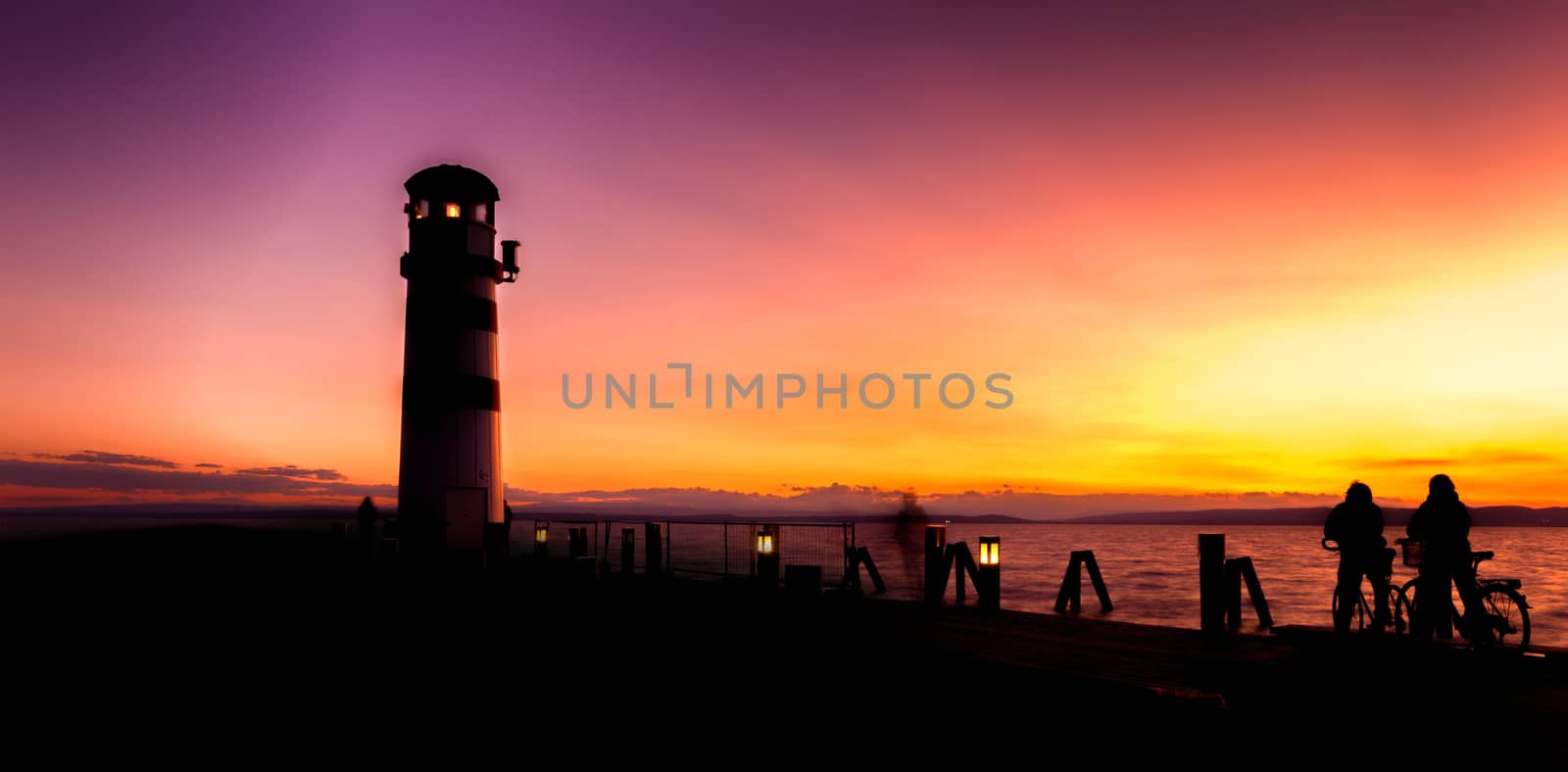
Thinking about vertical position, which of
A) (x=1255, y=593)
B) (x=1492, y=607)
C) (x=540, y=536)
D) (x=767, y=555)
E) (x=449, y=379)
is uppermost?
(x=449, y=379)

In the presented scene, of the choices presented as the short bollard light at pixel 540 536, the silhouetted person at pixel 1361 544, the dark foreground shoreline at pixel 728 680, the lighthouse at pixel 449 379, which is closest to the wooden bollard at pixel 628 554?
the lighthouse at pixel 449 379

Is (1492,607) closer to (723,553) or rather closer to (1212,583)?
(1212,583)

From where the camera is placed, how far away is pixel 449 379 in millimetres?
24859

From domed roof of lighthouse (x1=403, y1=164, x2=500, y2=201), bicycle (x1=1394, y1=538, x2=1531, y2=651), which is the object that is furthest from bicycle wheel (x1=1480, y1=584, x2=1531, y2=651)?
domed roof of lighthouse (x1=403, y1=164, x2=500, y2=201)

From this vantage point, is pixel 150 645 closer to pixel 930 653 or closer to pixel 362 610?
pixel 362 610

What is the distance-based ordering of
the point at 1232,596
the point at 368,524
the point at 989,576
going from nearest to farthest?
1. the point at 1232,596
2. the point at 989,576
3. the point at 368,524

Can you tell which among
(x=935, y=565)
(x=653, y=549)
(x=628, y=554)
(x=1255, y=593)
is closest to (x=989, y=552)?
(x=935, y=565)

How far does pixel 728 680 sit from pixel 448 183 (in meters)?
21.1

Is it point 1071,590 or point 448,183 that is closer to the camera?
point 1071,590

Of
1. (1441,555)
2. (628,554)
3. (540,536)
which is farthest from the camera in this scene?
(540,536)

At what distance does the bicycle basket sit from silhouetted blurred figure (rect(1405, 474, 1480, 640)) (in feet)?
0.27

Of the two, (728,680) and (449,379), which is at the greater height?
(449,379)

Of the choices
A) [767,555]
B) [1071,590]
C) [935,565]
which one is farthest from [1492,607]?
[767,555]

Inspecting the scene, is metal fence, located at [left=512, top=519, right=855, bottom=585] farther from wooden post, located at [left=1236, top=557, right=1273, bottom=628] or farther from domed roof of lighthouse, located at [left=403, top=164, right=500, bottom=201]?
domed roof of lighthouse, located at [left=403, top=164, right=500, bottom=201]
